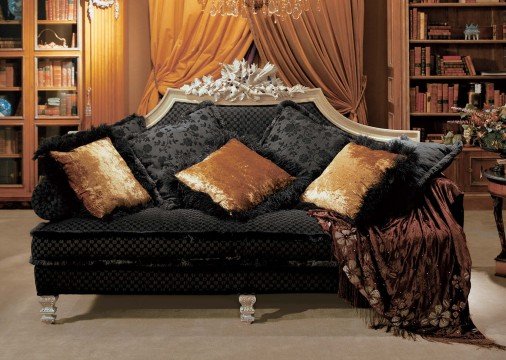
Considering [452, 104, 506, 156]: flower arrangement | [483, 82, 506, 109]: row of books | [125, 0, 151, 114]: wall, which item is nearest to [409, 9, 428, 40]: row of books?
[483, 82, 506, 109]: row of books

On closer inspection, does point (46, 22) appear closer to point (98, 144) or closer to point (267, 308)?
point (98, 144)

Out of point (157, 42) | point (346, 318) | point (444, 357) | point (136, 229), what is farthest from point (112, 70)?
point (444, 357)

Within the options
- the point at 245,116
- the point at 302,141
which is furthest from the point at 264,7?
the point at 302,141

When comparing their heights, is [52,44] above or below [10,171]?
above

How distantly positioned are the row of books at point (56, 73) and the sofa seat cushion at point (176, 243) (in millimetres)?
3324

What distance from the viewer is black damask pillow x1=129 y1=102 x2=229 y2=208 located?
4109 millimetres

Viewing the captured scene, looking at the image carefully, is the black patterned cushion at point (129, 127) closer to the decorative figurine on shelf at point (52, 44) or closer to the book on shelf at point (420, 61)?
the decorative figurine on shelf at point (52, 44)

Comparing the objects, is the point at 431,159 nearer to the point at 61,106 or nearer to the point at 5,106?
the point at 61,106

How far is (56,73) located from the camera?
6.67m

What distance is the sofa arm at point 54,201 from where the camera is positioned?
363 cm

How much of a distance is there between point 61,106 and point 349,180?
11.8ft

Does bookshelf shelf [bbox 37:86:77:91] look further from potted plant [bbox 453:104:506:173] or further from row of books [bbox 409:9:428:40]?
potted plant [bbox 453:104:506:173]

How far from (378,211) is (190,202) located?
2.89 feet

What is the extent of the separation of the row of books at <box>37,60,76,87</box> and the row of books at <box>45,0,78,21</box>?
35 centimetres
